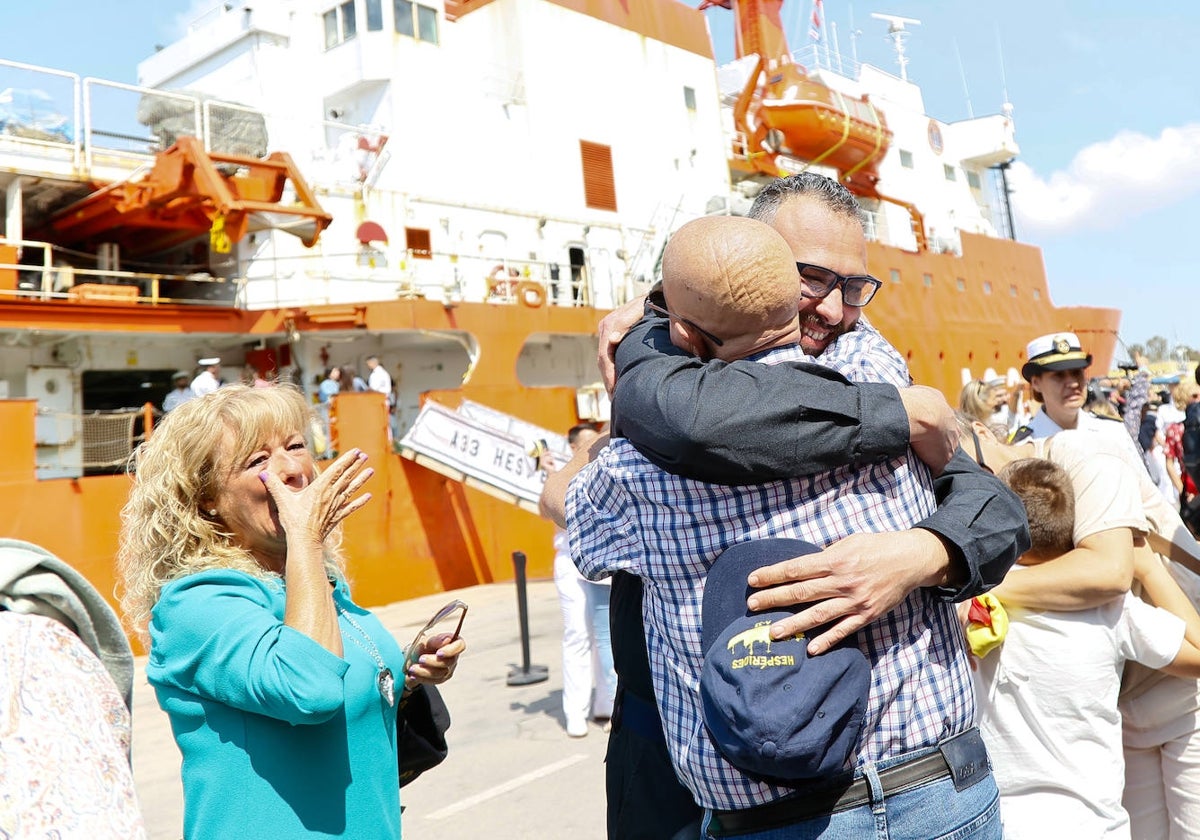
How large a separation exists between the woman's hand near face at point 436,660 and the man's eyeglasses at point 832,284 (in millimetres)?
1209

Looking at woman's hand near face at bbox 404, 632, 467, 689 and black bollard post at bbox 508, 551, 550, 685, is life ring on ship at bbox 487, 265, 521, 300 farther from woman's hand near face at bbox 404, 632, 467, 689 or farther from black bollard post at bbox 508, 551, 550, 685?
woman's hand near face at bbox 404, 632, 467, 689

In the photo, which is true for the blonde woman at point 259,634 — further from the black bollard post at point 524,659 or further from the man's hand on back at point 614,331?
the black bollard post at point 524,659

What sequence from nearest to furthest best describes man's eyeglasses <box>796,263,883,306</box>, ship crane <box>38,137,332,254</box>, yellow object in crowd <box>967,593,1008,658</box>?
man's eyeglasses <box>796,263,883,306</box>
yellow object in crowd <box>967,593,1008,658</box>
ship crane <box>38,137,332,254</box>

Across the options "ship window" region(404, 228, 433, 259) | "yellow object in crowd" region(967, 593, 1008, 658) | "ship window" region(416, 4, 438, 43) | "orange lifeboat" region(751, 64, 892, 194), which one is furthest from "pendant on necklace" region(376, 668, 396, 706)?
"orange lifeboat" region(751, 64, 892, 194)

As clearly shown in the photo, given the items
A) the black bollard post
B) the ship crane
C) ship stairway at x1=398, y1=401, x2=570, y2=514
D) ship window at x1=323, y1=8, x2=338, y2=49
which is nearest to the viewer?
the black bollard post

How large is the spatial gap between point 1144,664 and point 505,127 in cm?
1587

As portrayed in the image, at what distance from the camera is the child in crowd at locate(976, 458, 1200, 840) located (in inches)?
98.0

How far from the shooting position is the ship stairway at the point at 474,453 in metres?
11.6

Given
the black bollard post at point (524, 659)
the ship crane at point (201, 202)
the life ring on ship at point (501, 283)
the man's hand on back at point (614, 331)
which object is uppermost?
the ship crane at point (201, 202)

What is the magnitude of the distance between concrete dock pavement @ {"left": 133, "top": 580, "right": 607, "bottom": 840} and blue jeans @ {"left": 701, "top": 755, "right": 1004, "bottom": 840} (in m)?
3.10

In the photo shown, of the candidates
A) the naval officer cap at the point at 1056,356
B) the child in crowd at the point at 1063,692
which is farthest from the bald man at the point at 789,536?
the naval officer cap at the point at 1056,356

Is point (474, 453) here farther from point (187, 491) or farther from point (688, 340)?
point (688, 340)

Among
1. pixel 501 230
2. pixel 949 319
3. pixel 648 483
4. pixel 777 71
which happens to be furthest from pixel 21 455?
pixel 949 319

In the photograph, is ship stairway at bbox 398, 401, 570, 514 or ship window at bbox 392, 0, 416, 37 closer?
ship stairway at bbox 398, 401, 570, 514
